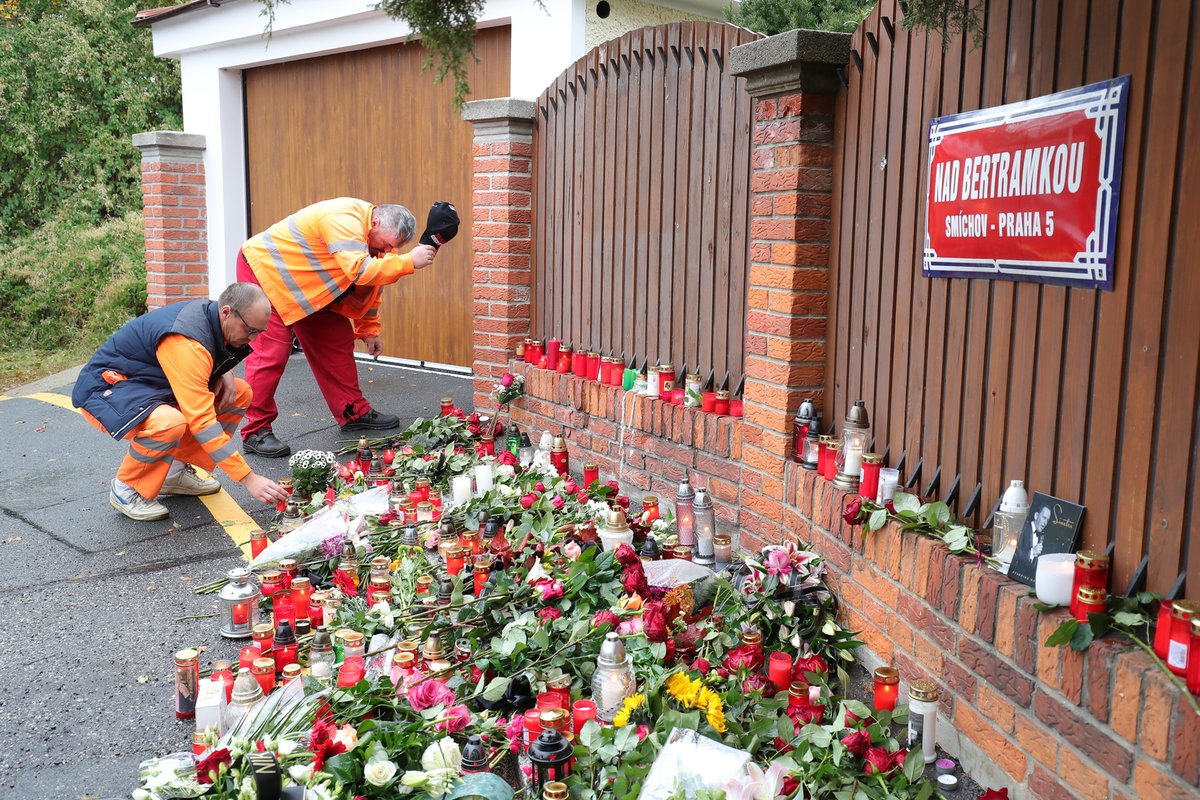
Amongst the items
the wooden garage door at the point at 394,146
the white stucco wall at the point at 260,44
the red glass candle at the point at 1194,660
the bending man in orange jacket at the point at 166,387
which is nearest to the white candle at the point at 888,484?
the red glass candle at the point at 1194,660

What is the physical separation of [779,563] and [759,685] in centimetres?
57

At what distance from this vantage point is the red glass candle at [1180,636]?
7.32 ft

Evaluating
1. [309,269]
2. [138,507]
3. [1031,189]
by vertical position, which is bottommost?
[138,507]

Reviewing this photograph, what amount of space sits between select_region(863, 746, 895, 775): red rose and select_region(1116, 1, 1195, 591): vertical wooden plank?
31.8 inches

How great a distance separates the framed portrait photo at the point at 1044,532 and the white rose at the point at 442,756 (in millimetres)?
1569

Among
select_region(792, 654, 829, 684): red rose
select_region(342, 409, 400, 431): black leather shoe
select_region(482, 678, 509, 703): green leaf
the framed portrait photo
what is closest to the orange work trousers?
select_region(342, 409, 400, 431): black leather shoe

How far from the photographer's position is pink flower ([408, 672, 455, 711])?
3.12m

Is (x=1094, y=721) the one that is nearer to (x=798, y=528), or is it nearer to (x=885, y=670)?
(x=885, y=670)

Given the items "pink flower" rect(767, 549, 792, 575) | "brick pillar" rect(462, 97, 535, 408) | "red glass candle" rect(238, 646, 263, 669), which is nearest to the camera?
"red glass candle" rect(238, 646, 263, 669)

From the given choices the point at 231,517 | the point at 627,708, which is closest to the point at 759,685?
the point at 627,708

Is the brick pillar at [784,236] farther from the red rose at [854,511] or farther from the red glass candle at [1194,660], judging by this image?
the red glass candle at [1194,660]

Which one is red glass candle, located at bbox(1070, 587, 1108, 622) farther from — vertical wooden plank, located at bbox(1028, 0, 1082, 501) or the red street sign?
the red street sign

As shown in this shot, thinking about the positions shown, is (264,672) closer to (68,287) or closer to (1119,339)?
(1119,339)

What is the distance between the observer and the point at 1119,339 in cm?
259
